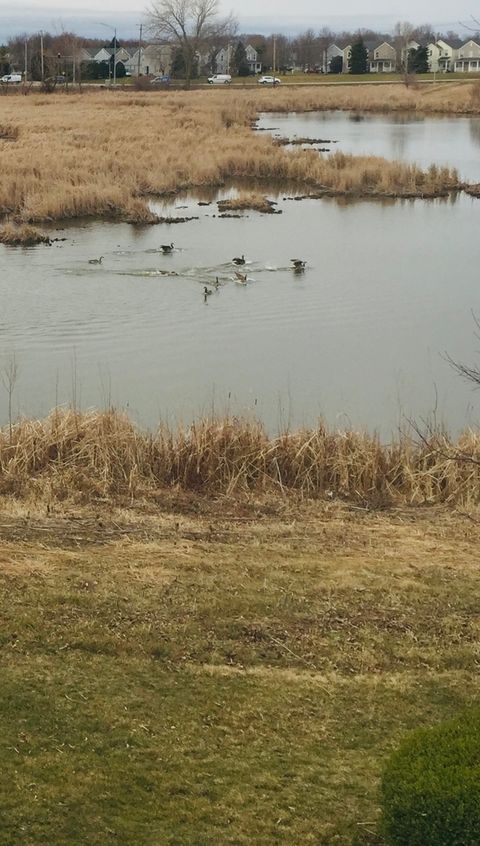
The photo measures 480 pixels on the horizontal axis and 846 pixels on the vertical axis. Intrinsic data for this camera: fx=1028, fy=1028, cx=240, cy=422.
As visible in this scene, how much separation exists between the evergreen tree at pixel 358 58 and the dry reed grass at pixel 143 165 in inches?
2055

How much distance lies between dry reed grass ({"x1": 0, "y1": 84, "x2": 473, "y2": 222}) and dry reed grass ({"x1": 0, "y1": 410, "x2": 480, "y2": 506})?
1674 cm

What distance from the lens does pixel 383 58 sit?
11212cm

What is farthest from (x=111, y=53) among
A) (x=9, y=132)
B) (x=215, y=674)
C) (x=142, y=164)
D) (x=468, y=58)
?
(x=215, y=674)

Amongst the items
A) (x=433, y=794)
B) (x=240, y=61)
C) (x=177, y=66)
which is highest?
(x=240, y=61)

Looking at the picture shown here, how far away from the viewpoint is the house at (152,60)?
104438 millimetres

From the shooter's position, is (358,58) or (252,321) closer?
(252,321)

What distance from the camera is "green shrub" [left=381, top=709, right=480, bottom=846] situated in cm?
335

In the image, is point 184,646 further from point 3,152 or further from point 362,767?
point 3,152

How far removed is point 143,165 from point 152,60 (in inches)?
3368

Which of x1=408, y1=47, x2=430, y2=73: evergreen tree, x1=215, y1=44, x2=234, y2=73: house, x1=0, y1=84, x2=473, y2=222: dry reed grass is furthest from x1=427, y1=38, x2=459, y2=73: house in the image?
x1=0, y1=84, x2=473, y2=222: dry reed grass

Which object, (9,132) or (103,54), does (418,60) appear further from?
(9,132)

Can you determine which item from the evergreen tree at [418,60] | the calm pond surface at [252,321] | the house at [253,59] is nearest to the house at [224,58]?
the house at [253,59]

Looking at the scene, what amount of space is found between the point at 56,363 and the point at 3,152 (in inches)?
785

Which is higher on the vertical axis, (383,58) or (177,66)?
(383,58)
